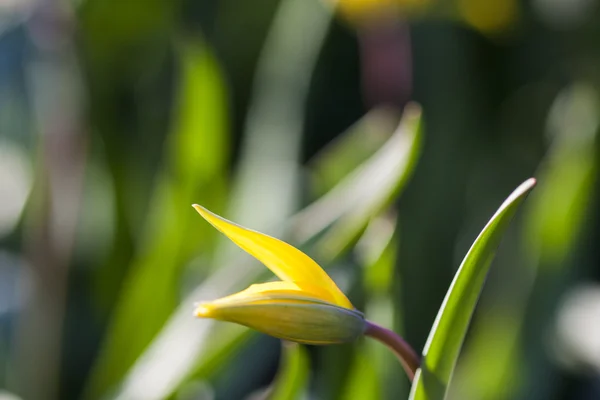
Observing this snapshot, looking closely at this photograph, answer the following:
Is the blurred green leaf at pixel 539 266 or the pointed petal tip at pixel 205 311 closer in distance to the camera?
the pointed petal tip at pixel 205 311

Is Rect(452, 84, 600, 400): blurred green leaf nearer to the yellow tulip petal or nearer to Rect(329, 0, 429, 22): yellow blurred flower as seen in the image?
Rect(329, 0, 429, 22): yellow blurred flower

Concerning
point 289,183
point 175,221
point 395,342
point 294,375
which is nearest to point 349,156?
point 289,183

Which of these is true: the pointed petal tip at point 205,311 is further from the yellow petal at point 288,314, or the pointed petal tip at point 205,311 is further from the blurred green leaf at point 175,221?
the blurred green leaf at point 175,221

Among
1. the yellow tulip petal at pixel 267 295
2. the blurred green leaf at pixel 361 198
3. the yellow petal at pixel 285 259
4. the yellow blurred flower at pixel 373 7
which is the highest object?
the yellow blurred flower at pixel 373 7

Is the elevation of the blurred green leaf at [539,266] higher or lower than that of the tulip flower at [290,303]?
lower

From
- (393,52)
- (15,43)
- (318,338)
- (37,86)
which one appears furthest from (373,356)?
(15,43)

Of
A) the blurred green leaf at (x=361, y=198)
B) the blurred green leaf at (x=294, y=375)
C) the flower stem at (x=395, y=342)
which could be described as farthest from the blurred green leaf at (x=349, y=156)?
the flower stem at (x=395, y=342)

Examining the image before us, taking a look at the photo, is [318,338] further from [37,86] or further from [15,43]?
[15,43]
